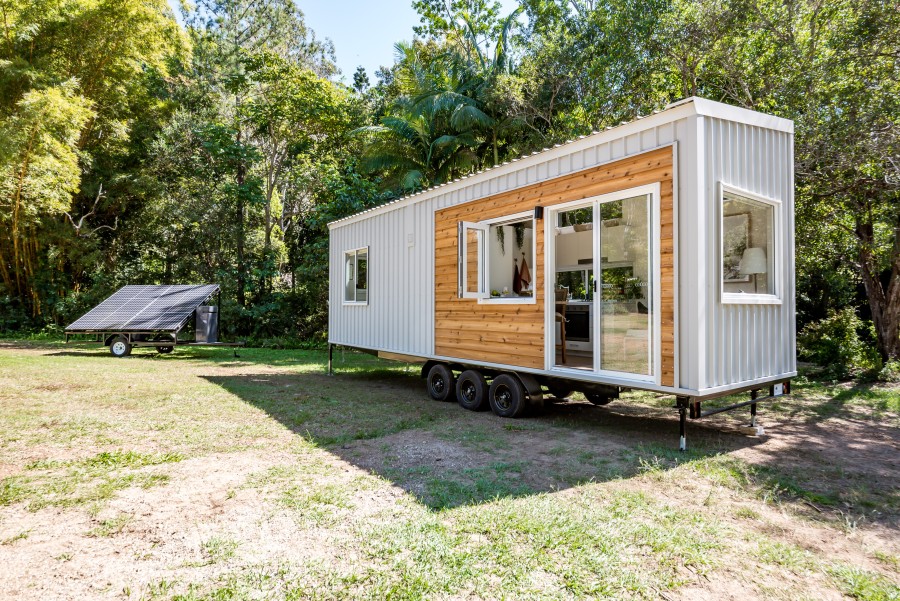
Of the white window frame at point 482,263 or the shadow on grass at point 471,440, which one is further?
the white window frame at point 482,263

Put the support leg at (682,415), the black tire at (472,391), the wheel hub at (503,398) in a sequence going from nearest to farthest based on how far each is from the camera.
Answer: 1. the support leg at (682,415)
2. the wheel hub at (503,398)
3. the black tire at (472,391)

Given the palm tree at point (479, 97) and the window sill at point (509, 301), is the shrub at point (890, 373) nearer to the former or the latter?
the window sill at point (509, 301)

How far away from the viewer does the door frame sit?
4480mm

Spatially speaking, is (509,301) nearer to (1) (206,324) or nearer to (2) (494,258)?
(2) (494,258)

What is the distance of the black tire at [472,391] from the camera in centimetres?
632

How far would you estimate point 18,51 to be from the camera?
550 inches

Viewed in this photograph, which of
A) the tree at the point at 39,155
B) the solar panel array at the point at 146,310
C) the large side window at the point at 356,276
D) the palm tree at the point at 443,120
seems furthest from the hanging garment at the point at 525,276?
the tree at the point at 39,155

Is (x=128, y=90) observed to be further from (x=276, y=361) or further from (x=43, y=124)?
(x=276, y=361)

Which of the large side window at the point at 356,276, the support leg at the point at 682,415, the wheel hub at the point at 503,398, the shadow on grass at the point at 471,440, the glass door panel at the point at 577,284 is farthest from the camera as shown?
the large side window at the point at 356,276

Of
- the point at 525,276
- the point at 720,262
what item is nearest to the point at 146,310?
the point at 525,276

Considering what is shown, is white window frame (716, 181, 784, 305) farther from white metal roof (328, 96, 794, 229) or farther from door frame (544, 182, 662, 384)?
white metal roof (328, 96, 794, 229)

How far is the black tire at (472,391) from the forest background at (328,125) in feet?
18.6

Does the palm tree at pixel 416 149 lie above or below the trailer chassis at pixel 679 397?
above

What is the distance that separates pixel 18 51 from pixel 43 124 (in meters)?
3.38
